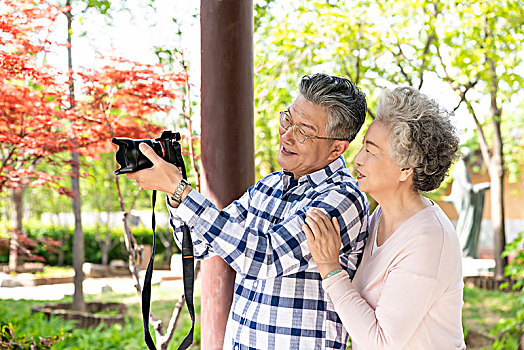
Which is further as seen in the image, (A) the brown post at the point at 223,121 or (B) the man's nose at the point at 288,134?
(A) the brown post at the point at 223,121

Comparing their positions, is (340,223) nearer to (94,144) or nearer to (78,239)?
(94,144)

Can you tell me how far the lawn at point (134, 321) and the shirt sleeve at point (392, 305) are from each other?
8.08 ft

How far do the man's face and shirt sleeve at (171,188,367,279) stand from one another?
0.15 m

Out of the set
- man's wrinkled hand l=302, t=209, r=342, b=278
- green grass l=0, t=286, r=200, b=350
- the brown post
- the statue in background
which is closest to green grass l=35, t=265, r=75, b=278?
green grass l=0, t=286, r=200, b=350

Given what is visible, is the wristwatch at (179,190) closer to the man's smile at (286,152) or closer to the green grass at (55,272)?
the man's smile at (286,152)

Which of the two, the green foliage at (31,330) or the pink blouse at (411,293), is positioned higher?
the pink blouse at (411,293)

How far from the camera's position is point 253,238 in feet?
4.02

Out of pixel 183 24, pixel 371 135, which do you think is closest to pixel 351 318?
pixel 371 135

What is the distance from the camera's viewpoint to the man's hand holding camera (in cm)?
123

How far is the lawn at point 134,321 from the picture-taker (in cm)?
396

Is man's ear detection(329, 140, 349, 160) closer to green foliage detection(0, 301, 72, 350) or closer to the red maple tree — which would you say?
the red maple tree

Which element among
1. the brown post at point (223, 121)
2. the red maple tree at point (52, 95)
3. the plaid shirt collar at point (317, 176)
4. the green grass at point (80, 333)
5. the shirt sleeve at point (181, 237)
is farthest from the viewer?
the green grass at point (80, 333)

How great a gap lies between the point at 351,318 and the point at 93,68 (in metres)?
2.69

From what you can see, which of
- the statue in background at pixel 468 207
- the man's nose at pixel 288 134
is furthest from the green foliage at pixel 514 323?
the statue in background at pixel 468 207
